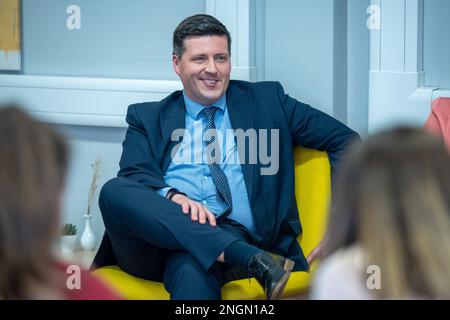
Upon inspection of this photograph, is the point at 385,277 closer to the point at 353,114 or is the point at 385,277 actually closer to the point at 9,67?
the point at 353,114

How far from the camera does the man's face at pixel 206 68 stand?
3461 mm

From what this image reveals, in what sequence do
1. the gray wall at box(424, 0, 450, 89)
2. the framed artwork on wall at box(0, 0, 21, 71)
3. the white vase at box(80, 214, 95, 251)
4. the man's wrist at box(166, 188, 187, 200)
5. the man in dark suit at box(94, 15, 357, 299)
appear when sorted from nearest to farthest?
the man in dark suit at box(94, 15, 357, 299), the man's wrist at box(166, 188, 187, 200), the gray wall at box(424, 0, 450, 89), the white vase at box(80, 214, 95, 251), the framed artwork on wall at box(0, 0, 21, 71)

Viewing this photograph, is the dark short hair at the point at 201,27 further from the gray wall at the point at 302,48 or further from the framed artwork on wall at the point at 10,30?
the framed artwork on wall at the point at 10,30

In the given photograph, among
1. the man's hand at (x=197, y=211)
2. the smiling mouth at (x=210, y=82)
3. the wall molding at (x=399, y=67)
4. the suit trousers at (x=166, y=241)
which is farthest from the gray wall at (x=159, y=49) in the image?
the man's hand at (x=197, y=211)

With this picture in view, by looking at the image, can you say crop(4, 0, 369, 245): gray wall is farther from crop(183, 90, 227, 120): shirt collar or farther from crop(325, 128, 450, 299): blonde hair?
crop(325, 128, 450, 299): blonde hair

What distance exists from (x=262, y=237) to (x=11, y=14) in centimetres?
193

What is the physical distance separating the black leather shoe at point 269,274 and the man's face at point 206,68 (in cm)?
79

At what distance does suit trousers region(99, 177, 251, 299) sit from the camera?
295 cm

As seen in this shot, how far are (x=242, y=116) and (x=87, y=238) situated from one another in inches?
46.9

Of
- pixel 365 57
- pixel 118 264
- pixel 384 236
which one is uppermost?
pixel 365 57

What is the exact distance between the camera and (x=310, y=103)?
3.80 metres

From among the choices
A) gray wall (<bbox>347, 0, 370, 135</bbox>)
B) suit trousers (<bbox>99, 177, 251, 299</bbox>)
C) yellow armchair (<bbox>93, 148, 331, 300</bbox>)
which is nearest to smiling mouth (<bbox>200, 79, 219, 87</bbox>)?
yellow armchair (<bbox>93, 148, 331, 300</bbox>)

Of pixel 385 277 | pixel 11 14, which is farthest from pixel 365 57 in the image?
pixel 385 277

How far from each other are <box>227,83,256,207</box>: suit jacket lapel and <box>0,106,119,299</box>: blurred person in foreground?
1935 millimetres
